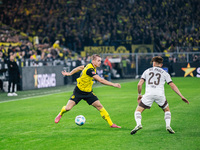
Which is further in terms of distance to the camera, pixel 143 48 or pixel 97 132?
pixel 143 48

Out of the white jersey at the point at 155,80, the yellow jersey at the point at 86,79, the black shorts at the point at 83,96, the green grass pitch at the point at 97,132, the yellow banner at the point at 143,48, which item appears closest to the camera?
the green grass pitch at the point at 97,132

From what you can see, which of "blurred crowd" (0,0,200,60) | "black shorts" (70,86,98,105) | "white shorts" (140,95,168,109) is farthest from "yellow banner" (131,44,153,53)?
"white shorts" (140,95,168,109)

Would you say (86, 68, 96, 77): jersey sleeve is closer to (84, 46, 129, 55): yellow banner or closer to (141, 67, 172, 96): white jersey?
(141, 67, 172, 96): white jersey

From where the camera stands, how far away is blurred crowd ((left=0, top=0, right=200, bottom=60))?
40.2 m

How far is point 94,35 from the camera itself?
41.2 m

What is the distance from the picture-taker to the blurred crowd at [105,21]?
40156 millimetres

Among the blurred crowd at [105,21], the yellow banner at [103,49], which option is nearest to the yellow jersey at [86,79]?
the blurred crowd at [105,21]

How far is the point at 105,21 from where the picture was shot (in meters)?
42.3

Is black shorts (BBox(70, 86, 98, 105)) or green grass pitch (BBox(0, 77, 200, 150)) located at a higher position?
black shorts (BBox(70, 86, 98, 105))

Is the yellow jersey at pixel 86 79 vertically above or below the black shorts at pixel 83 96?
above

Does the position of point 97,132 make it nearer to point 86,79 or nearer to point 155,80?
point 86,79

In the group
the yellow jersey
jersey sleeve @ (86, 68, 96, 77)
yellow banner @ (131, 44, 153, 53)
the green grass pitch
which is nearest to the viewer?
the green grass pitch

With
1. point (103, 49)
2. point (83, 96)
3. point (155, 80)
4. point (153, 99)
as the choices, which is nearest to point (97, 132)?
point (83, 96)

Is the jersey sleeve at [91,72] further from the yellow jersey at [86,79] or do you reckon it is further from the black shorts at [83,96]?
the black shorts at [83,96]
